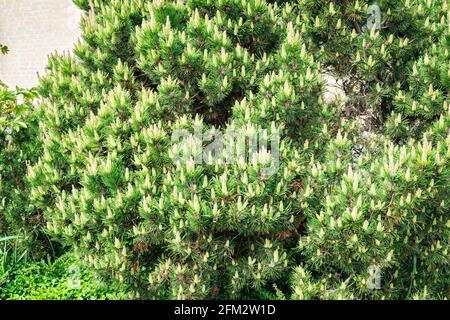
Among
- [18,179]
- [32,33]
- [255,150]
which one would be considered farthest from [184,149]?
[32,33]

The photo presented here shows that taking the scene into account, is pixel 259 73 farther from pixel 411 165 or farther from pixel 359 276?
pixel 359 276

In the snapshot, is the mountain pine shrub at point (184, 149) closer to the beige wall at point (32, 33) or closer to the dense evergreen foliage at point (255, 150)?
the dense evergreen foliage at point (255, 150)

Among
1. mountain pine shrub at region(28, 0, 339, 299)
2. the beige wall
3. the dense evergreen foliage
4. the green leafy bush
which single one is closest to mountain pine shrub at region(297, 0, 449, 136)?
the dense evergreen foliage

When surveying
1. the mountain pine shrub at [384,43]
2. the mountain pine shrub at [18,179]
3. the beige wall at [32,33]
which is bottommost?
the mountain pine shrub at [18,179]

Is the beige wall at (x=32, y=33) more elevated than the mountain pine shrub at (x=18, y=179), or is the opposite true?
the beige wall at (x=32, y=33)

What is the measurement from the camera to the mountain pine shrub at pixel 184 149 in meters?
2.90

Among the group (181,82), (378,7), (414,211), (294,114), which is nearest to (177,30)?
(181,82)

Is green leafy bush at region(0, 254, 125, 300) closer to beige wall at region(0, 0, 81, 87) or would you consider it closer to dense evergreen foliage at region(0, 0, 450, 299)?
dense evergreen foliage at region(0, 0, 450, 299)

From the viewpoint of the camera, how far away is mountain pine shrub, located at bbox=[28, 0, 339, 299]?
290 centimetres

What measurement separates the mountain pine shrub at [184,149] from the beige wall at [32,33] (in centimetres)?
646

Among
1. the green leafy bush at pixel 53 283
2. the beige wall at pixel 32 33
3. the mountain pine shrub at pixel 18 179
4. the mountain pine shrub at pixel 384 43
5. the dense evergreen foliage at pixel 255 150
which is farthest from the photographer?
the beige wall at pixel 32 33

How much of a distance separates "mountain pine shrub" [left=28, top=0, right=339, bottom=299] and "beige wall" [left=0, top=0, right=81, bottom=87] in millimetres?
6464

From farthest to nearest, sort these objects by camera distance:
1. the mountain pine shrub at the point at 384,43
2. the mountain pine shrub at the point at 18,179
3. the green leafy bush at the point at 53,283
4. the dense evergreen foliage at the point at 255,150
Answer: the mountain pine shrub at the point at 18,179 → the green leafy bush at the point at 53,283 → the mountain pine shrub at the point at 384,43 → the dense evergreen foliage at the point at 255,150

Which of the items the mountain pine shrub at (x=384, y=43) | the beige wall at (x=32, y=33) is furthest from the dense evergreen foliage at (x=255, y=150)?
the beige wall at (x=32, y=33)
